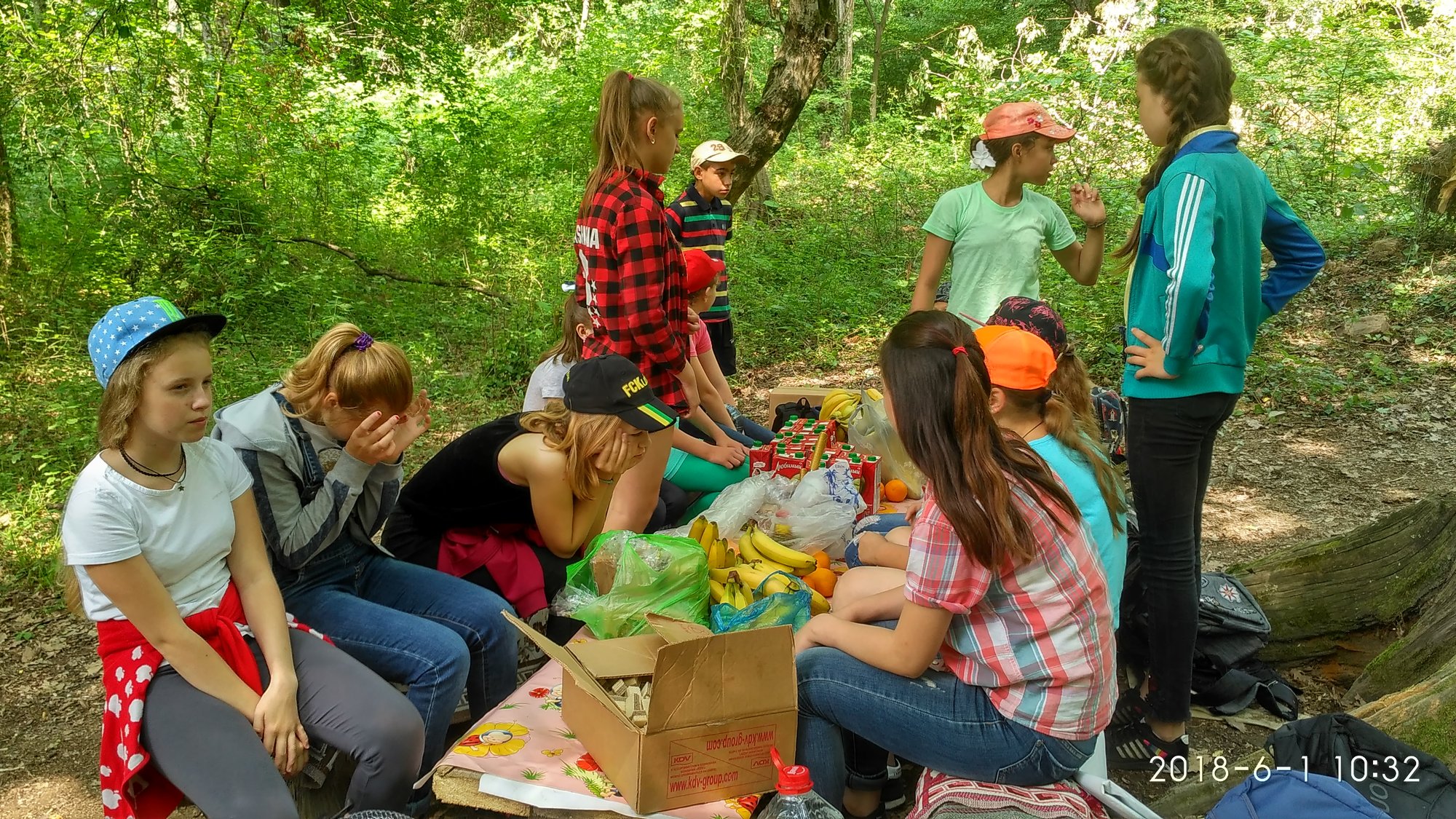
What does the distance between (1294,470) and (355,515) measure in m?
5.21

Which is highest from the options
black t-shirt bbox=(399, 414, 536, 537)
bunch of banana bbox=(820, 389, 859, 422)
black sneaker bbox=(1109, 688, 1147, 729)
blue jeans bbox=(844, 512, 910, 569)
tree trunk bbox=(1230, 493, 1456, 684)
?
black t-shirt bbox=(399, 414, 536, 537)

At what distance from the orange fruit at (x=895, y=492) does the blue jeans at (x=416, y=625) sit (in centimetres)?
172

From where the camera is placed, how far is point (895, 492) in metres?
3.79

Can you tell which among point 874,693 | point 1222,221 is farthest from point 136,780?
point 1222,221

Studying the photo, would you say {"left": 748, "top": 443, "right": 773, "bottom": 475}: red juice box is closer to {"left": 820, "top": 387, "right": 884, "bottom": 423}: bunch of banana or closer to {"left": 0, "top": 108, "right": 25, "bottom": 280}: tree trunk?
{"left": 820, "top": 387, "right": 884, "bottom": 423}: bunch of banana

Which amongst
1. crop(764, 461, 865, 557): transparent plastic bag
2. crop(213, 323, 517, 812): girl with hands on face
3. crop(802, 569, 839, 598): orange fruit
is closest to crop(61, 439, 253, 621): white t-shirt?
crop(213, 323, 517, 812): girl with hands on face

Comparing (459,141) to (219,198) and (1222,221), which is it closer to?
(219,198)

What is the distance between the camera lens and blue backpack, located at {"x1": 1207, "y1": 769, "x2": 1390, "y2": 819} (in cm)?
164

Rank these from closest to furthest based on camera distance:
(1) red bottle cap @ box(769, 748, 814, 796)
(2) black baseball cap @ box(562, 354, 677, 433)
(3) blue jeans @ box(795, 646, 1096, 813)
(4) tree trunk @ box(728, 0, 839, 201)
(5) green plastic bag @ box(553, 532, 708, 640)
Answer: (1) red bottle cap @ box(769, 748, 814, 796), (3) blue jeans @ box(795, 646, 1096, 813), (5) green plastic bag @ box(553, 532, 708, 640), (2) black baseball cap @ box(562, 354, 677, 433), (4) tree trunk @ box(728, 0, 839, 201)

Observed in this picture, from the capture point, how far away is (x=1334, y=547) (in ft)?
11.2

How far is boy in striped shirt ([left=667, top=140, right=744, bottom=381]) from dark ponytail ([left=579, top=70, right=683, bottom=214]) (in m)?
1.62

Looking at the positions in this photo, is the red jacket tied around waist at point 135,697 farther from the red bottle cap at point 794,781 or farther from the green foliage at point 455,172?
the green foliage at point 455,172

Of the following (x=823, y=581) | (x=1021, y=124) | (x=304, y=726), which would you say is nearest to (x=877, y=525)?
(x=823, y=581)

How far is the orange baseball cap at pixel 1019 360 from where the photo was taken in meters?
2.22
